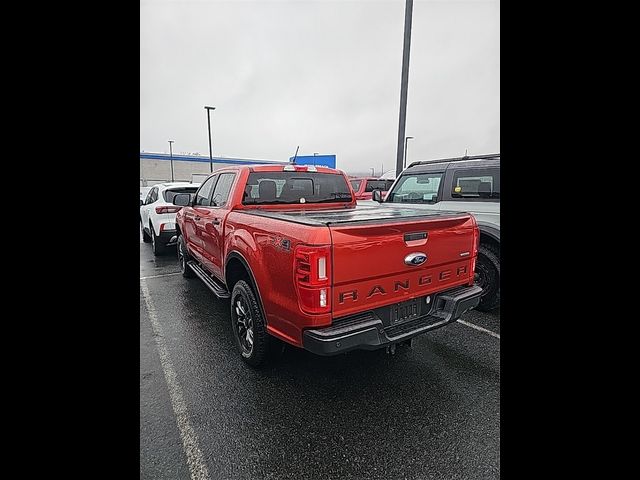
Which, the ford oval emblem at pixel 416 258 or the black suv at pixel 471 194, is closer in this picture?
the ford oval emblem at pixel 416 258

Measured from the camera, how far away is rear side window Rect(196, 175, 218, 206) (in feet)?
16.2

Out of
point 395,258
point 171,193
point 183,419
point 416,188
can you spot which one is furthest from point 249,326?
point 171,193

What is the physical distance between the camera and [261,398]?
2.77 metres

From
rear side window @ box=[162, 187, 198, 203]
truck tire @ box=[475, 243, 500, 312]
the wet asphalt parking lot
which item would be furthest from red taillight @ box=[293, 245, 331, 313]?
rear side window @ box=[162, 187, 198, 203]

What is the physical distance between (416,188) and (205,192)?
136 inches

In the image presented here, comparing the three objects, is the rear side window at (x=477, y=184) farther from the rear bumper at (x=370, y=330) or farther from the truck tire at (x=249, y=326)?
the truck tire at (x=249, y=326)

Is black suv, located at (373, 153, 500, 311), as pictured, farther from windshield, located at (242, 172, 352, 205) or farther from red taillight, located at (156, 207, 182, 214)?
red taillight, located at (156, 207, 182, 214)

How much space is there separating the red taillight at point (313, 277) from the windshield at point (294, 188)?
6.12 ft

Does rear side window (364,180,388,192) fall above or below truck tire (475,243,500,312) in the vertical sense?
above

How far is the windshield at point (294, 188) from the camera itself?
4.09 meters

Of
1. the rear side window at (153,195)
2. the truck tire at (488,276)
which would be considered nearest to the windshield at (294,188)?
the truck tire at (488,276)

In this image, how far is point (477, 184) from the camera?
198 inches
